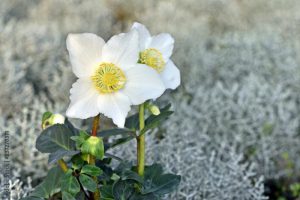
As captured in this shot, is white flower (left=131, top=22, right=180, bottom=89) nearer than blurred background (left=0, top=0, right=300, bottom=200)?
Yes

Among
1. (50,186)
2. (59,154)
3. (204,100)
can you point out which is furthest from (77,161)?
(204,100)

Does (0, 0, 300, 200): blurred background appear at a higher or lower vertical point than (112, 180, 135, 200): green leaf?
higher

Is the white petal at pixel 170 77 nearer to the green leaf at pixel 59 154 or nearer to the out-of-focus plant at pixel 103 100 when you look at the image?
the out-of-focus plant at pixel 103 100

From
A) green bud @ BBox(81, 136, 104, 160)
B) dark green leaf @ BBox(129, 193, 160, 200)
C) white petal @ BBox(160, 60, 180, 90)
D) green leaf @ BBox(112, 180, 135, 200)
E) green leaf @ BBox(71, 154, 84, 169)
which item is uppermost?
white petal @ BBox(160, 60, 180, 90)

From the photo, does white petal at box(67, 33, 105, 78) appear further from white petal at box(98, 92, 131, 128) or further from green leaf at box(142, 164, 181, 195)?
green leaf at box(142, 164, 181, 195)

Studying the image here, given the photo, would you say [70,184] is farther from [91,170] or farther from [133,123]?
[133,123]

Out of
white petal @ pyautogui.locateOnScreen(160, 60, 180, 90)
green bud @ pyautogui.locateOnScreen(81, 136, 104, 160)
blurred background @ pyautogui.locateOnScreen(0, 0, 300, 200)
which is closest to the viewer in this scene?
green bud @ pyautogui.locateOnScreen(81, 136, 104, 160)

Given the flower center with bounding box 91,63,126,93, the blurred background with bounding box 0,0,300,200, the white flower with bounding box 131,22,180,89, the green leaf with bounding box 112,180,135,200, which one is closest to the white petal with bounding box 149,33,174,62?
the white flower with bounding box 131,22,180,89

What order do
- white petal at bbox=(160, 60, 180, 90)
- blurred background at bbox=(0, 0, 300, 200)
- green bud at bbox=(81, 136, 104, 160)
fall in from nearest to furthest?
green bud at bbox=(81, 136, 104, 160), white petal at bbox=(160, 60, 180, 90), blurred background at bbox=(0, 0, 300, 200)
